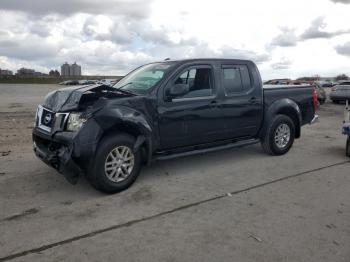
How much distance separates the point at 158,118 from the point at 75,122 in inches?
50.8

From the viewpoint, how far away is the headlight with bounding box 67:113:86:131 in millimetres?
5236

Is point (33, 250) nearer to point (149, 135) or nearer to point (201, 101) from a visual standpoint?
point (149, 135)

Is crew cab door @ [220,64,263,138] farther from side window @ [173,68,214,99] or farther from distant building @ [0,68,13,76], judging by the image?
distant building @ [0,68,13,76]

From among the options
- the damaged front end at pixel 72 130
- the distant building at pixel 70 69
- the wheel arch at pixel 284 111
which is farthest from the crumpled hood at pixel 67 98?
the distant building at pixel 70 69

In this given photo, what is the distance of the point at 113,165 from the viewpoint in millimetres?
5461

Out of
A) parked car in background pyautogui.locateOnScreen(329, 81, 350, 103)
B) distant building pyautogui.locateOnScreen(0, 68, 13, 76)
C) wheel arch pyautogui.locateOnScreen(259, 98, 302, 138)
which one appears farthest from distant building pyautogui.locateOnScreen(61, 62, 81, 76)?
wheel arch pyautogui.locateOnScreen(259, 98, 302, 138)

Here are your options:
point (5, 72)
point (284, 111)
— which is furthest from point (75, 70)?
point (284, 111)

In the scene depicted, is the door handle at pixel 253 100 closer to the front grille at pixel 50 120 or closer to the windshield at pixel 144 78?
the windshield at pixel 144 78

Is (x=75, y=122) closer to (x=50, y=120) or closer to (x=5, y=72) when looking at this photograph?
(x=50, y=120)

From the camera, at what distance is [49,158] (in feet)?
17.7

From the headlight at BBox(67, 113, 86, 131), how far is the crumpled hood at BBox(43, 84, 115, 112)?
4.3 inches

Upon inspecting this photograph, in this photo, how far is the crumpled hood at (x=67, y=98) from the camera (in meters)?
5.39

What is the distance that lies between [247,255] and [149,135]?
257 cm

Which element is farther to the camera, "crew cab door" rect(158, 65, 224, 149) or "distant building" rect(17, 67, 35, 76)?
"distant building" rect(17, 67, 35, 76)
